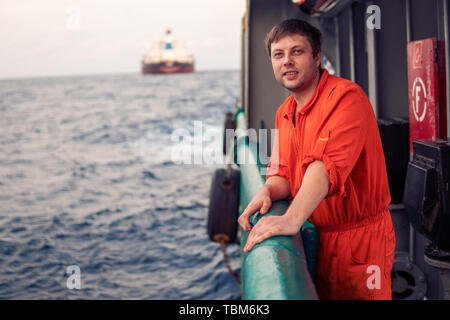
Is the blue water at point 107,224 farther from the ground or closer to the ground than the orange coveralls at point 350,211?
closer to the ground

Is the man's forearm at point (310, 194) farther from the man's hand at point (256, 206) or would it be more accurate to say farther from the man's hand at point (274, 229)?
the man's hand at point (256, 206)

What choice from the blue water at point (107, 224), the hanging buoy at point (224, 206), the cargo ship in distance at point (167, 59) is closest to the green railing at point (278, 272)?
the hanging buoy at point (224, 206)

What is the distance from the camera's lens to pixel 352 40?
4.22 m

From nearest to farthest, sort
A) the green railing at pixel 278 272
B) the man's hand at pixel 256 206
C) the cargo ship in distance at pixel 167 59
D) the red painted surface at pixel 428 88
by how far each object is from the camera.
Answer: the green railing at pixel 278 272 → the man's hand at pixel 256 206 → the red painted surface at pixel 428 88 → the cargo ship in distance at pixel 167 59

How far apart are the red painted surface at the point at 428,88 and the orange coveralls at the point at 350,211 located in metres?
1.27

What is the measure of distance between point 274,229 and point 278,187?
Answer: 1.60 ft

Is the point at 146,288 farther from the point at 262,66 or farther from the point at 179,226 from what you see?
the point at 262,66

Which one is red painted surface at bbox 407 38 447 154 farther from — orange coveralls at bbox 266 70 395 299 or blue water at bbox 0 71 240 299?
blue water at bbox 0 71 240 299

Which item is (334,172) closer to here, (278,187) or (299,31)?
(278,187)

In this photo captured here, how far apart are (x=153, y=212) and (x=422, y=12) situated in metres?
6.92

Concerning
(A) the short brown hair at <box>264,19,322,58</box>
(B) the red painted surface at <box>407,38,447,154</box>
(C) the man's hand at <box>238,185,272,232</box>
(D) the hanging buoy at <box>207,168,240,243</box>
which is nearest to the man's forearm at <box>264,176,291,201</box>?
(C) the man's hand at <box>238,185,272,232</box>

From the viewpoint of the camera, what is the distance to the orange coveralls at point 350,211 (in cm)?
159

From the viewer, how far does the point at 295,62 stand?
1.68 metres

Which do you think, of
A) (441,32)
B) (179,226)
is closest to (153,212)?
(179,226)
